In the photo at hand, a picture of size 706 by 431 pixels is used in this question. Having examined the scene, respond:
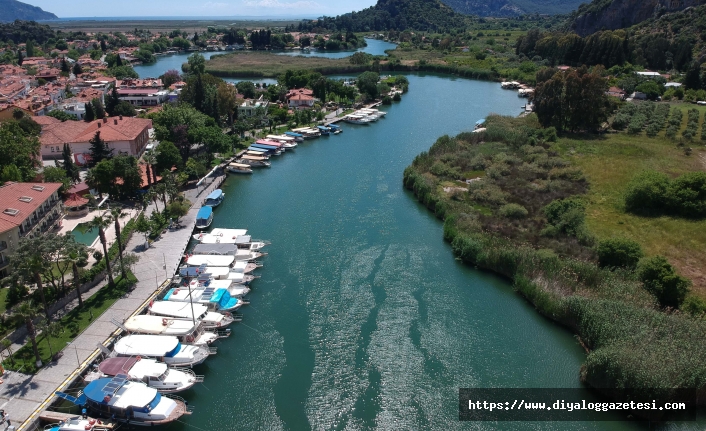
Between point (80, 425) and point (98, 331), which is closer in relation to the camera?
point (80, 425)

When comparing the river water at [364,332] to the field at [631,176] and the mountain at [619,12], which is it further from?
the mountain at [619,12]

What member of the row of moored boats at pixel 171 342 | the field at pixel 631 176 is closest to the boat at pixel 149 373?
the row of moored boats at pixel 171 342

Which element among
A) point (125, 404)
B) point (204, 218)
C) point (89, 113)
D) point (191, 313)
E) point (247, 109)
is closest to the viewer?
point (125, 404)

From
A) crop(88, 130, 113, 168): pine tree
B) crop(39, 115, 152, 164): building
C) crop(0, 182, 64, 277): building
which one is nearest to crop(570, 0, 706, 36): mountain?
crop(39, 115, 152, 164): building

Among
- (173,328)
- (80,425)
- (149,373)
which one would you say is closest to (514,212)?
(173,328)

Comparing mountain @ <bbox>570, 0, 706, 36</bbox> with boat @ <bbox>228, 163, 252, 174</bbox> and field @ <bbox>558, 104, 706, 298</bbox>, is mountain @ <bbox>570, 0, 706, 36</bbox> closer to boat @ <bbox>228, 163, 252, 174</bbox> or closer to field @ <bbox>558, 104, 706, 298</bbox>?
field @ <bbox>558, 104, 706, 298</bbox>

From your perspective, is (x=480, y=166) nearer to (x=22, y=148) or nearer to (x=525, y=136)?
(x=525, y=136)

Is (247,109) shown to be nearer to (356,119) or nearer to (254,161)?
(356,119)
